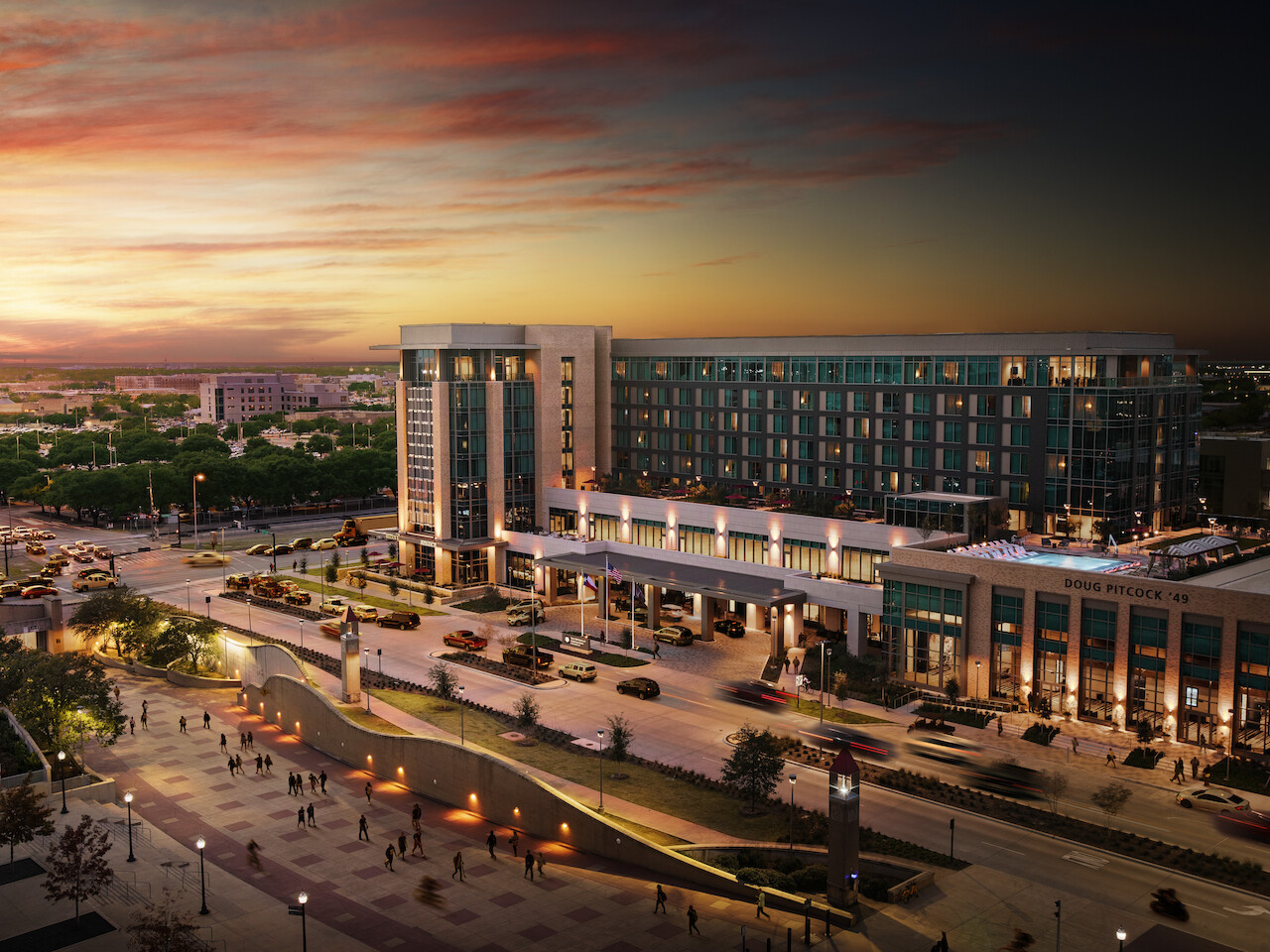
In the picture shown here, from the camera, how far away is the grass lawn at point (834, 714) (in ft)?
218

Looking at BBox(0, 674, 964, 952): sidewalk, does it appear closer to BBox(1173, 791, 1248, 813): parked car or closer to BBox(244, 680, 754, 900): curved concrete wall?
BBox(244, 680, 754, 900): curved concrete wall

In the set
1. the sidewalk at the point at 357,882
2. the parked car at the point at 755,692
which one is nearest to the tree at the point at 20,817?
the sidewalk at the point at 357,882

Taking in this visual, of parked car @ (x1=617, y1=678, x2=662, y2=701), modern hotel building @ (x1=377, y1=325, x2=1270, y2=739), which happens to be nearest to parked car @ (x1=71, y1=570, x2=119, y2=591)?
modern hotel building @ (x1=377, y1=325, x2=1270, y2=739)

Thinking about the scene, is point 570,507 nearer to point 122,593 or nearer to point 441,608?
point 441,608

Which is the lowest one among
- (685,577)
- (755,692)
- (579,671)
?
(755,692)

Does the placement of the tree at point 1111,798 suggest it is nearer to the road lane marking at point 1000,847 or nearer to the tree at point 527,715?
the road lane marking at point 1000,847

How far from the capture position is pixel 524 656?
8075 cm

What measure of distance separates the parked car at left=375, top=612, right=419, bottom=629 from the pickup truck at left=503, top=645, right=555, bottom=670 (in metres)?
14.1

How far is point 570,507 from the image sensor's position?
364 ft

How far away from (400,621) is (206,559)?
43702 mm

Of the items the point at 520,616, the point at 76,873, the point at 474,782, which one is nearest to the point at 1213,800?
the point at 474,782

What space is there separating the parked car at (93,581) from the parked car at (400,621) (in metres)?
34.4

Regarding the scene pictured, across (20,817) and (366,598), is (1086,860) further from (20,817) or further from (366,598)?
(366,598)

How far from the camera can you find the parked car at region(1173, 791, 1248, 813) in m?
52.0
